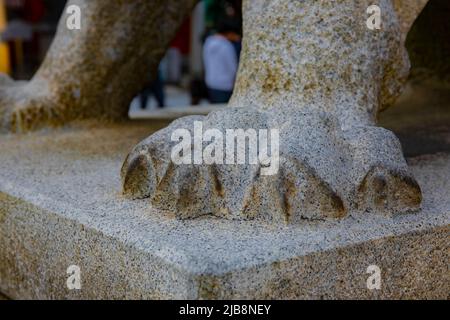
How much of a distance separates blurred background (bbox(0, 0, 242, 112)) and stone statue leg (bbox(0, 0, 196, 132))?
2.99 metres

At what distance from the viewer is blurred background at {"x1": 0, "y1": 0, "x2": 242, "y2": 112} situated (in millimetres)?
6969

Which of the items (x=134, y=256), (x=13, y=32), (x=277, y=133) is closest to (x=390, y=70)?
(x=277, y=133)

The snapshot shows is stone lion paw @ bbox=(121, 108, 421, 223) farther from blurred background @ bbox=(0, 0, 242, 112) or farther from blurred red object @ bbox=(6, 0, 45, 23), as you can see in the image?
blurred red object @ bbox=(6, 0, 45, 23)

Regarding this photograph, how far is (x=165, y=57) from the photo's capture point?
836 cm

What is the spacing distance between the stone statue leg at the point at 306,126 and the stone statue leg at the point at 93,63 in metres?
0.79

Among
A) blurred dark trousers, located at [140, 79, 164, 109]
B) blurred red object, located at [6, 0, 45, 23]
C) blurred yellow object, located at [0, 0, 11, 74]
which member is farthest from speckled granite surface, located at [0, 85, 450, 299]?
blurred red object, located at [6, 0, 45, 23]

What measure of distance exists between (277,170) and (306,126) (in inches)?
6.2

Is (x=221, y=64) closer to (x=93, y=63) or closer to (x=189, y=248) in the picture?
(x=93, y=63)

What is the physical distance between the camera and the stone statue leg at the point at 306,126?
144 centimetres

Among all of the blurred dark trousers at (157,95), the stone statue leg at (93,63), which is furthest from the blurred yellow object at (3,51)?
the stone statue leg at (93,63)

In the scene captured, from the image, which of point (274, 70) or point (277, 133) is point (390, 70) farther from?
point (277, 133)

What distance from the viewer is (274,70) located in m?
1.70
